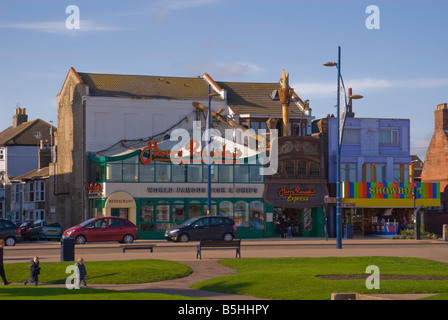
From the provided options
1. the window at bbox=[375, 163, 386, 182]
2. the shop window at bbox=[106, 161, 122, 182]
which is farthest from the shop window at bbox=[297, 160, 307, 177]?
the shop window at bbox=[106, 161, 122, 182]

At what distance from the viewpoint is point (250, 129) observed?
63438 millimetres

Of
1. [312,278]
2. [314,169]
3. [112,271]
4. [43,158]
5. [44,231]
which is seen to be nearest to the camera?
[312,278]

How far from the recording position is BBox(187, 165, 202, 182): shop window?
5722cm

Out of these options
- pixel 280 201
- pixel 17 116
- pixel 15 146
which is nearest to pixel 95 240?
pixel 280 201

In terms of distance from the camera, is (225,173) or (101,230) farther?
(225,173)

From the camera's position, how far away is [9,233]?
45656mm

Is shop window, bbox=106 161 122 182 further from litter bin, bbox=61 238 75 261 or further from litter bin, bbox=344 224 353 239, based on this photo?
litter bin, bbox=61 238 75 261

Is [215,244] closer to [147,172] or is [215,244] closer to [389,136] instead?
[147,172]

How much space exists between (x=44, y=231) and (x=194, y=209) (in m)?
10.8

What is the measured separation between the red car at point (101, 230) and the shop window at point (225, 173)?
1324 cm

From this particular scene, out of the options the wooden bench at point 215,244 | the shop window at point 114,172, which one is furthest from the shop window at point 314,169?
the wooden bench at point 215,244

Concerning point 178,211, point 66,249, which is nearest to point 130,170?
point 178,211
